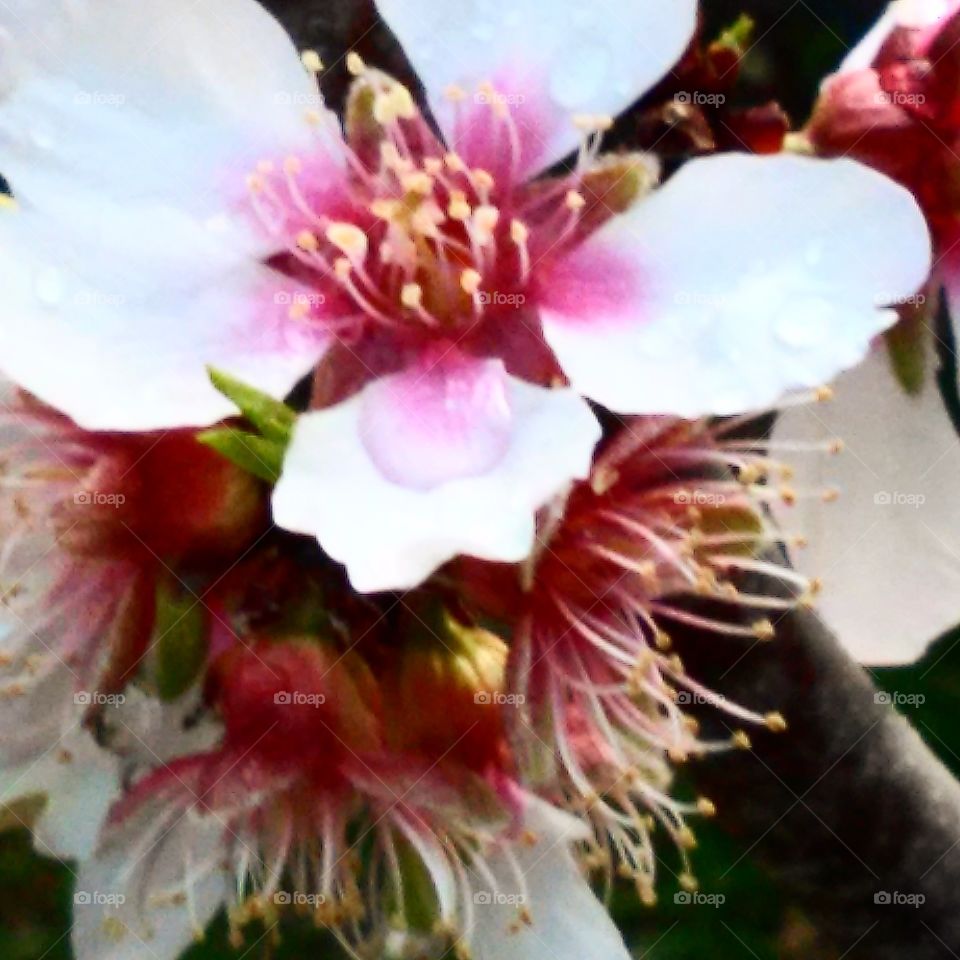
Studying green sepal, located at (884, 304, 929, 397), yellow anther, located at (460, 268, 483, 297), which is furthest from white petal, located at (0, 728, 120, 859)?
green sepal, located at (884, 304, 929, 397)

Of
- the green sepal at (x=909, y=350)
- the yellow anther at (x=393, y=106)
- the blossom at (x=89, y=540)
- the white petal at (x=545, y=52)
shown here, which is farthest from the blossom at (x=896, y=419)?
the blossom at (x=89, y=540)

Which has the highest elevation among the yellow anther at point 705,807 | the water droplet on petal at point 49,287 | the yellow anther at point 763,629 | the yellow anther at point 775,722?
the water droplet on petal at point 49,287

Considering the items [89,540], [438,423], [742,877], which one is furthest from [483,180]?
[742,877]

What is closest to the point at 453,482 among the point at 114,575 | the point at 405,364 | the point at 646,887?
the point at 405,364

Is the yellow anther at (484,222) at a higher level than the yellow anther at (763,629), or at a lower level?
higher

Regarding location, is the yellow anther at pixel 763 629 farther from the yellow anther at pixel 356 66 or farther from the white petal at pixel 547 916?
the yellow anther at pixel 356 66

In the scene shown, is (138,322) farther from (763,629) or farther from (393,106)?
(763,629)

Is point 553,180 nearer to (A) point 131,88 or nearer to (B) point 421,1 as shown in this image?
(B) point 421,1
